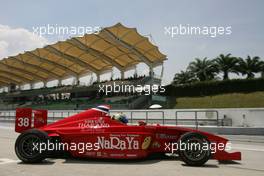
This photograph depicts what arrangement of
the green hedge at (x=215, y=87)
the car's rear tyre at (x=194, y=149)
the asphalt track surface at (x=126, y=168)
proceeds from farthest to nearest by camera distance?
the green hedge at (x=215, y=87) → the car's rear tyre at (x=194, y=149) → the asphalt track surface at (x=126, y=168)

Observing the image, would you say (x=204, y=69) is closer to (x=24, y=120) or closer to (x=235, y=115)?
(x=235, y=115)

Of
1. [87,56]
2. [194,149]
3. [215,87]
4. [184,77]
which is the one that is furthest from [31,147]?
[184,77]

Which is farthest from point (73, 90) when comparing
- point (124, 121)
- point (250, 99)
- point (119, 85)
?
point (124, 121)

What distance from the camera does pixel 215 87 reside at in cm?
4784

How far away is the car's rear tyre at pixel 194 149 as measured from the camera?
20.9 feet

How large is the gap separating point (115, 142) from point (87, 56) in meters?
50.1

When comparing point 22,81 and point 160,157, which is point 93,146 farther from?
point 22,81

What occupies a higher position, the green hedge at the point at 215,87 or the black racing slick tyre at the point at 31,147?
the green hedge at the point at 215,87

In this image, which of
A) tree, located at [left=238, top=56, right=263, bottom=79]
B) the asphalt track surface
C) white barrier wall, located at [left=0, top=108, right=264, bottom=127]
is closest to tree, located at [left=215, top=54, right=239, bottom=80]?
tree, located at [left=238, top=56, right=263, bottom=79]

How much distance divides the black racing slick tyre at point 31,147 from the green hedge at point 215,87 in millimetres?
43332

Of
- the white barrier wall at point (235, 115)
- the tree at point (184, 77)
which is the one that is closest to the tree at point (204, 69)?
the tree at point (184, 77)

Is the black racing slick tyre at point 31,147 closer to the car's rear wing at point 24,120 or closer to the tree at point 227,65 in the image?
the car's rear wing at point 24,120

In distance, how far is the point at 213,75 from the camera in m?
64.1

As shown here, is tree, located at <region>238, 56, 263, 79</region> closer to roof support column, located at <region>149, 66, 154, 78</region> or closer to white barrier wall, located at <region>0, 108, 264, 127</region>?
roof support column, located at <region>149, 66, 154, 78</region>
